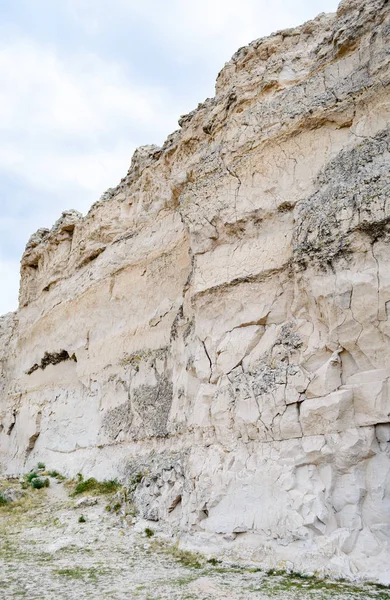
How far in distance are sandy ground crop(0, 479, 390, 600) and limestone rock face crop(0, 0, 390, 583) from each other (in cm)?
53

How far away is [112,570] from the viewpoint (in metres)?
7.56

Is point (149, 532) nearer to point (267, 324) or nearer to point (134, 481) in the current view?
point (134, 481)

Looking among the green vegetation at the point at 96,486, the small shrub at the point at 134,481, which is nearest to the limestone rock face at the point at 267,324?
the small shrub at the point at 134,481

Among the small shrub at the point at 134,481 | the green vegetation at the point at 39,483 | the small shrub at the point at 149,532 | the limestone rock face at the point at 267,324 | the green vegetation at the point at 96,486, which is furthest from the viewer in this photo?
the green vegetation at the point at 39,483

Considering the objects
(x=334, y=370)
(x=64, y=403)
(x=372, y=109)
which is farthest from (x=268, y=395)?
(x=64, y=403)

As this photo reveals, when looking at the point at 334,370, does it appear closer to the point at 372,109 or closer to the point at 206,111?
the point at 372,109

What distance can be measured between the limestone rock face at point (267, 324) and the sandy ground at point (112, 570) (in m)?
0.53

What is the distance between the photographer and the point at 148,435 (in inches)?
498

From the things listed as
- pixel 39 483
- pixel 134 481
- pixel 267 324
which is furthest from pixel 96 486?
pixel 267 324

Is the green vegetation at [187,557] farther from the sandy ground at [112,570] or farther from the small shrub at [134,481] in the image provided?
the small shrub at [134,481]

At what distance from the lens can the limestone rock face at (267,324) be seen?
765 centimetres

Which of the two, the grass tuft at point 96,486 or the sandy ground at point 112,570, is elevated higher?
the grass tuft at point 96,486

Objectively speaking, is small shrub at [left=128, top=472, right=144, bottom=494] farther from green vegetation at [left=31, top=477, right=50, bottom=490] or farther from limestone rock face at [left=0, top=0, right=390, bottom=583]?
green vegetation at [left=31, top=477, right=50, bottom=490]

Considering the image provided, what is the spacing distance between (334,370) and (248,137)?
18.7 feet
